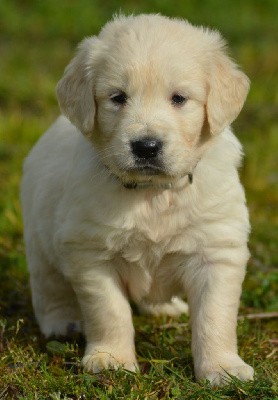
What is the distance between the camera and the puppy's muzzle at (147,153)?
384cm

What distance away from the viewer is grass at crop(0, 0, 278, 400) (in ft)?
12.7

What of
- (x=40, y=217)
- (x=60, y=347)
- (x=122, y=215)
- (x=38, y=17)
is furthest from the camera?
(x=38, y=17)

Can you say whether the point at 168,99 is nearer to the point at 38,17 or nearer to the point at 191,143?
the point at 191,143

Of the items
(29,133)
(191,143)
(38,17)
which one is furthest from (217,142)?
(38,17)

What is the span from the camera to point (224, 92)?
418cm

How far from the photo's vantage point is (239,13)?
12.0m

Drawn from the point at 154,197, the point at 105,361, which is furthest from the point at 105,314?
the point at 154,197

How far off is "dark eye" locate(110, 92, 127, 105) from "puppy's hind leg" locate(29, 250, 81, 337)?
3.61ft

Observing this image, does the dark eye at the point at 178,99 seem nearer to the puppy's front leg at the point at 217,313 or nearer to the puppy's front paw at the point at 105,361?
the puppy's front leg at the point at 217,313

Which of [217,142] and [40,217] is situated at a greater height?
[217,142]

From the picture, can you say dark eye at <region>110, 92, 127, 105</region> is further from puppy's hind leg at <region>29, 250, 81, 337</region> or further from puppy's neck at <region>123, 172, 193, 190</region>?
puppy's hind leg at <region>29, 250, 81, 337</region>

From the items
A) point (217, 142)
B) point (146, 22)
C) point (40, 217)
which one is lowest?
point (40, 217)

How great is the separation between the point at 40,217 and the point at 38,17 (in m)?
7.57

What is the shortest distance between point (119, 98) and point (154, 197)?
0.48m
